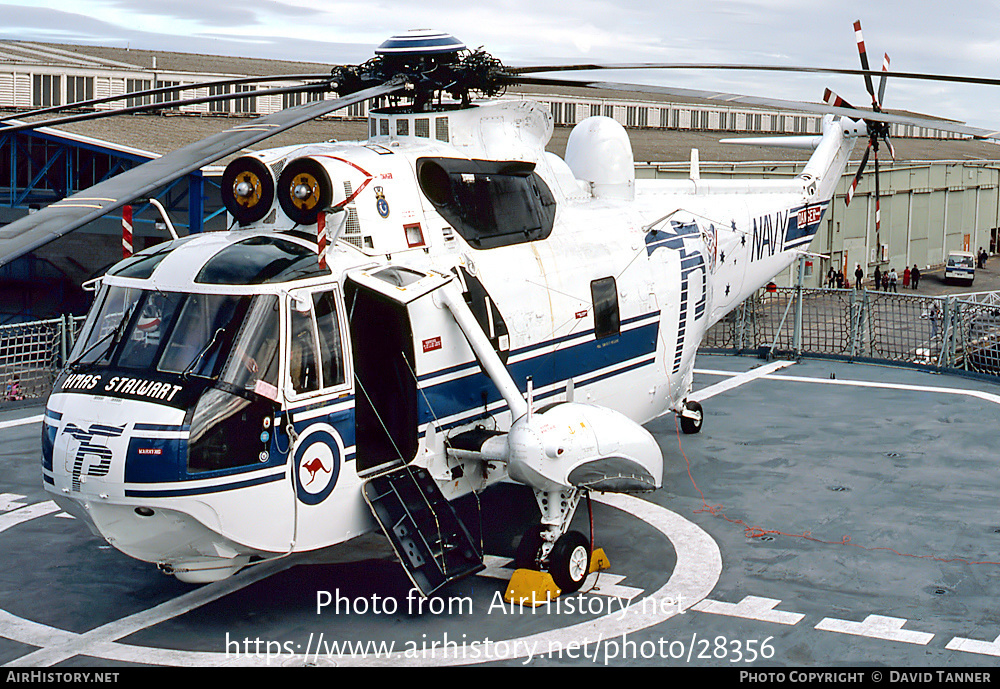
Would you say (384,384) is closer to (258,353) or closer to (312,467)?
(312,467)

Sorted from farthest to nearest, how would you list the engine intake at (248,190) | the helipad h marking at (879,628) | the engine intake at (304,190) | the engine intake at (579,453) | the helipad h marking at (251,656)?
1. the engine intake at (248,190)
2. the engine intake at (579,453)
3. the engine intake at (304,190)
4. the helipad h marking at (879,628)
5. the helipad h marking at (251,656)

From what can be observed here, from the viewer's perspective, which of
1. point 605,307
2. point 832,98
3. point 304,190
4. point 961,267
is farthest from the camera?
point 961,267

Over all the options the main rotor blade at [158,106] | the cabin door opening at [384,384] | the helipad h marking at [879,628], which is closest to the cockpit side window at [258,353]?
the cabin door opening at [384,384]

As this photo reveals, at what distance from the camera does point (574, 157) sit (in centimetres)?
1526

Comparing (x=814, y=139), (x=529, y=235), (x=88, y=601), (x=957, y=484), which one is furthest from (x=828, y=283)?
(x=88, y=601)

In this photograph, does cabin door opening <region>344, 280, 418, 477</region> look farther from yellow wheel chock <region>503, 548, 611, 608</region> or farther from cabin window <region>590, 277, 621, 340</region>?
cabin window <region>590, 277, 621, 340</region>

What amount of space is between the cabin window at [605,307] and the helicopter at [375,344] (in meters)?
0.05

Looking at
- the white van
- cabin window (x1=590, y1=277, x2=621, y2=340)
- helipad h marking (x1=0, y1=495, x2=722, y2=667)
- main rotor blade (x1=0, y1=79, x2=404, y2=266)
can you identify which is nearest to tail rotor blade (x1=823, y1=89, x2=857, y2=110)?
cabin window (x1=590, y1=277, x2=621, y2=340)

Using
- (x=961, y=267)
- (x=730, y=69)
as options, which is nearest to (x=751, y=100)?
(x=730, y=69)

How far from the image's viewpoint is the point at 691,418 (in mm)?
17469

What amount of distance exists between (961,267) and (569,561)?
5774cm

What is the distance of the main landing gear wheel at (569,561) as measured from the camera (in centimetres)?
1106

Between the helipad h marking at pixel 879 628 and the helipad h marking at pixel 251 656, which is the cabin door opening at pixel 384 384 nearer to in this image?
the helipad h marking at pixel 251 656

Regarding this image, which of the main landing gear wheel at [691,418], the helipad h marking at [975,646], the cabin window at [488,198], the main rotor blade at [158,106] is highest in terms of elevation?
the main rotor blade at [158,106]
